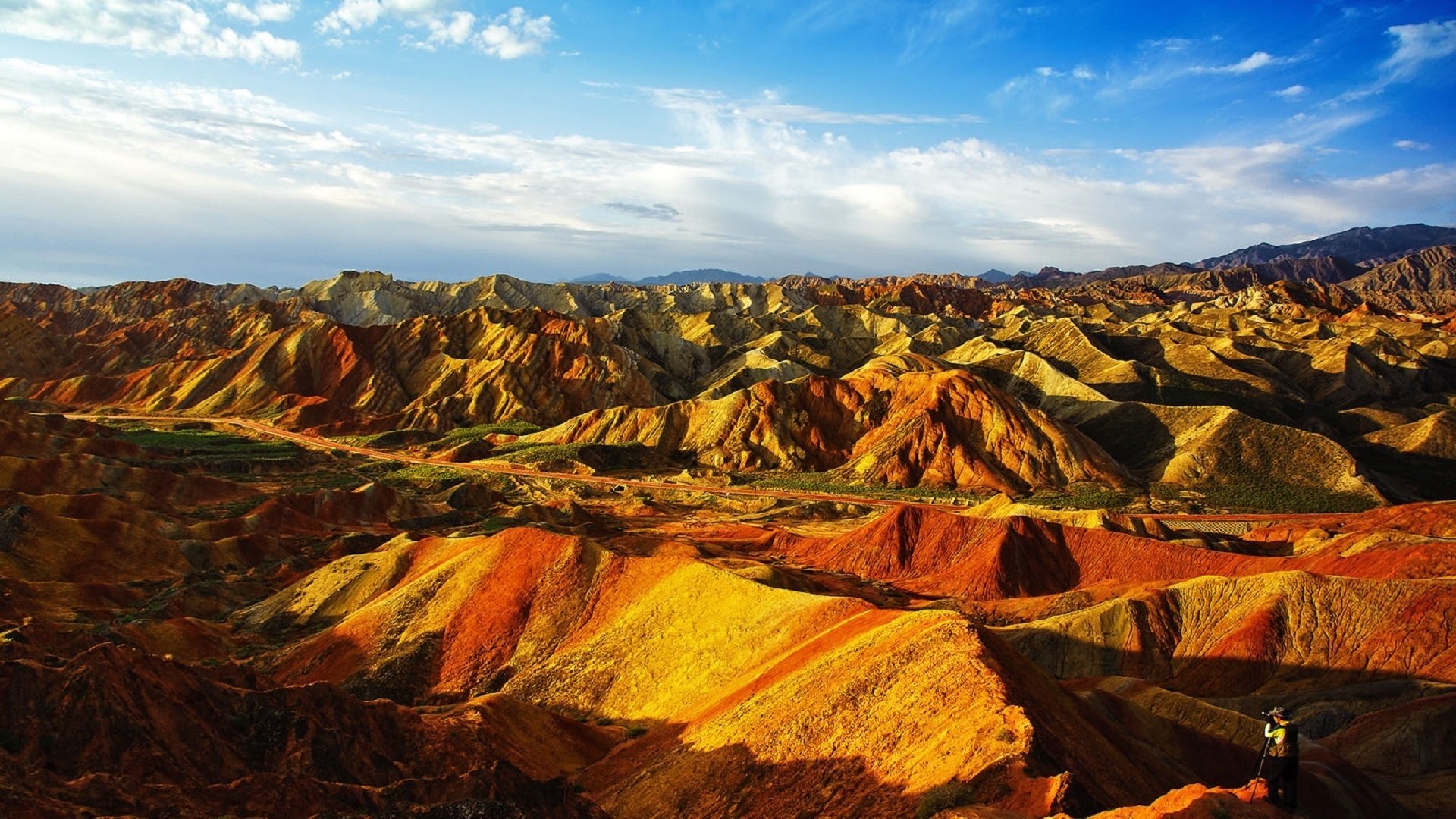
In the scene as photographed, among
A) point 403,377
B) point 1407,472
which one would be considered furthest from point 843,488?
point 403,377

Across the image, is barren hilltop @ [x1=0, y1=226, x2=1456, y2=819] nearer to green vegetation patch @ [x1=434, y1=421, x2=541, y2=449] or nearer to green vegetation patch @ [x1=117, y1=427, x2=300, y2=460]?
green vegetation patch @ [x1=434, y1=421, x2=541, y2=449]

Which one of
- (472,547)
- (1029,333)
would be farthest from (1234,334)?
(472,547)

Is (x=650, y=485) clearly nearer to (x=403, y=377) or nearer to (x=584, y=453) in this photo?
(x=584, y=453)

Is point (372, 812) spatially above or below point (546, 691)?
above

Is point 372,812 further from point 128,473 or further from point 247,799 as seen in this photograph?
point 128,473

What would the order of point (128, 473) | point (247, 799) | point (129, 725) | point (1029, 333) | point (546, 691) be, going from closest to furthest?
point (247, 799) < point (129, 725) < point (546, 691) < point (128, 473) < point (1029, 333)

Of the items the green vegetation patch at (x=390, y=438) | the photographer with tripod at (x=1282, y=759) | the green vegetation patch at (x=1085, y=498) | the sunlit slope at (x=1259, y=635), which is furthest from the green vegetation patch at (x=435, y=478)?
the photographer with tripod at (x=1282, y=759)

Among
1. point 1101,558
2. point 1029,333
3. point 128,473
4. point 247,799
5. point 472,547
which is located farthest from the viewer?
point 1029,333
